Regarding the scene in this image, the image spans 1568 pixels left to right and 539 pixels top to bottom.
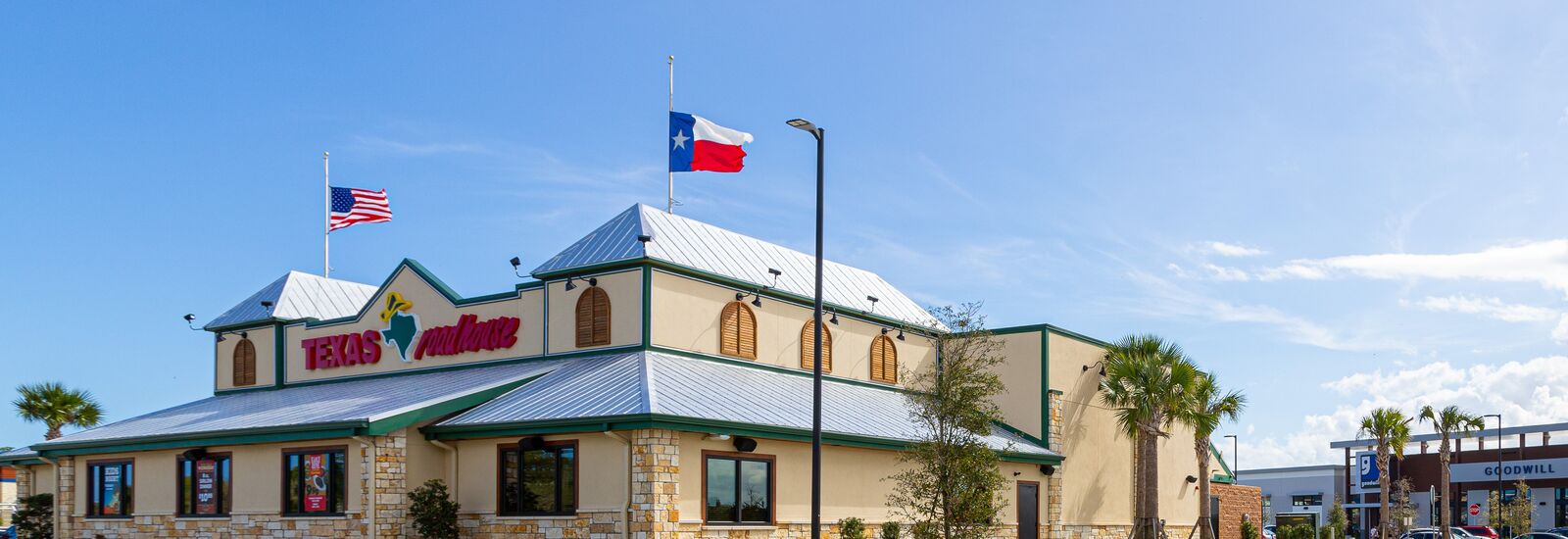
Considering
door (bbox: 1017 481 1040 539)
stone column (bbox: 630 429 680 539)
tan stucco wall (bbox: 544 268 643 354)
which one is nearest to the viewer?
stone column (bbox: 630 429 680 539)

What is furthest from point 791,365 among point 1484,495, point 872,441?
point 1484,495

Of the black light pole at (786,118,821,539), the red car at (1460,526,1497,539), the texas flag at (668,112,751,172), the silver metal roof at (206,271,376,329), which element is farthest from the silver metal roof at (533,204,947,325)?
the red car at (1460,526,1497,539)

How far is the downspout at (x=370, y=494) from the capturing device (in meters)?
26.0

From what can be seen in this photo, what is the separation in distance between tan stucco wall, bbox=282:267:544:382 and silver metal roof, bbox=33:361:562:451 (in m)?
0.34

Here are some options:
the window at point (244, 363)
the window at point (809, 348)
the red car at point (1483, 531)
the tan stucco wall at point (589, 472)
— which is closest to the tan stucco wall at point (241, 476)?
the tan stucco wall at point (589, 472)

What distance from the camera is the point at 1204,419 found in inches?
1628

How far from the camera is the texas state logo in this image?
3406cm

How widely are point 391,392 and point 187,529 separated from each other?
17.1 ft

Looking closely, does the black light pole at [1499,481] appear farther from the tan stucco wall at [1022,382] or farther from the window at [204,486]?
the window at [204,486]

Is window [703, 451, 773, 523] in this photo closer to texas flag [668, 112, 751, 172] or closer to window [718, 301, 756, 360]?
window [718, 301, 756, 360]

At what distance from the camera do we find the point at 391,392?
31.1 m

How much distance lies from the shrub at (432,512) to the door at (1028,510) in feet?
50.7

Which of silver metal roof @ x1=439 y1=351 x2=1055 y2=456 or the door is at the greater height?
silver metal roof @ x1=439 y1=351 x2=1055 y2=456

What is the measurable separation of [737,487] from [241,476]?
1090 cm
